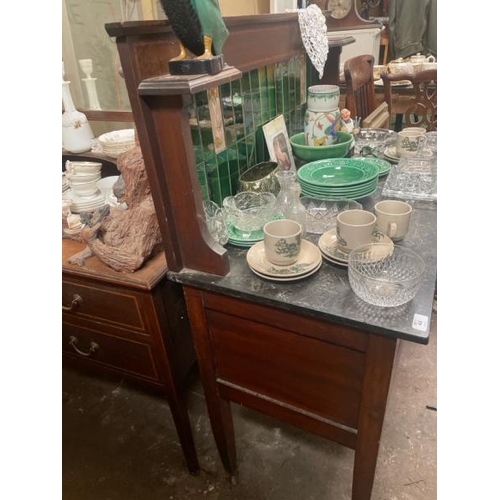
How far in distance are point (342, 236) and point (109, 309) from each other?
0.60 metres

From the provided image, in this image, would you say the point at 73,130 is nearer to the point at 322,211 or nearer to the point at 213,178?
the point at 213,178

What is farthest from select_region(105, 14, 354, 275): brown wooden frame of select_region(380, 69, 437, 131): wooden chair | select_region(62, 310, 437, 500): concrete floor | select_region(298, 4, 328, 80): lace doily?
select_region(380, 69, 437, 131): wooden chair

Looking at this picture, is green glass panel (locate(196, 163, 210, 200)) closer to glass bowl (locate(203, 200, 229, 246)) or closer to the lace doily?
glass bowl (locate(203, 200, 229, 246))

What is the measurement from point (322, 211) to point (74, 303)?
2.26 feet

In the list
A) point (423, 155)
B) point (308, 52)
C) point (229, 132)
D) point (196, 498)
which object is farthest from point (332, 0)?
point (196, 498)

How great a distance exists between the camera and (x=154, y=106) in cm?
68

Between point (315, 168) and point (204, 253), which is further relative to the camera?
point (315, 168)

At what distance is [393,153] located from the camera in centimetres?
135

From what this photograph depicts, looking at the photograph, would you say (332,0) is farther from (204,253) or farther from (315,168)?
(204,253)

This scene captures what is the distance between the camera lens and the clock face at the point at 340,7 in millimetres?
3504

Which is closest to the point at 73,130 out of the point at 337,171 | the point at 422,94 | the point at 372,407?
the point at 337,171

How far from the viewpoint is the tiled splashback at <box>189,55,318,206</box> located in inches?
36.0

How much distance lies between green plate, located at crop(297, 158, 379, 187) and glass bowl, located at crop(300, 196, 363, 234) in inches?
2.4

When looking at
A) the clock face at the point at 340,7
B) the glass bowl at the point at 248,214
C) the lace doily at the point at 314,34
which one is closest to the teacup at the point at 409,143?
the lace doily at the point at 314,34
